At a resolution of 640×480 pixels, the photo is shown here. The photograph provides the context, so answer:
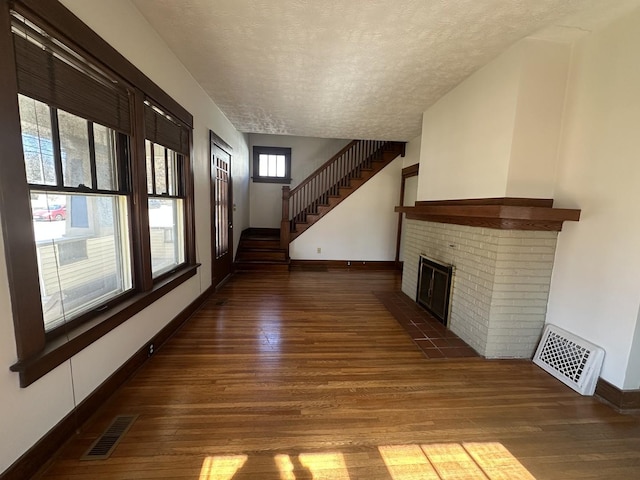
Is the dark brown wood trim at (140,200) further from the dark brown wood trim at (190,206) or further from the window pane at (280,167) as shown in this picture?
the window pane at (280,167)

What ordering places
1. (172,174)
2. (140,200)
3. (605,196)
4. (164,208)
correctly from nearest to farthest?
(605,196)
(140,200)
(164,208)
(172,174)

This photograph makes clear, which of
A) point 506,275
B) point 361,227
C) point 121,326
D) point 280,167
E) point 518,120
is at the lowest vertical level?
point 121,326

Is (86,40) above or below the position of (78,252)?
above

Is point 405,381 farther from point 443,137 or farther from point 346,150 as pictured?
point 346,150

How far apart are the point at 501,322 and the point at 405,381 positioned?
3.79 ft

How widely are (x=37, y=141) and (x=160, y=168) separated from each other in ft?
4.16

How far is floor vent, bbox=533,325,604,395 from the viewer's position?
2.07 m

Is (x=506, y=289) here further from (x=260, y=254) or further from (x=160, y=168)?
(x=260, y=254)

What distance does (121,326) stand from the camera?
78.1 inches

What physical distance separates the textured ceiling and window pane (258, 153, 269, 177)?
→ 332 centimetres

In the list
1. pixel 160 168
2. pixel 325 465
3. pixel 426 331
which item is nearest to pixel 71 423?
pixel 325 465

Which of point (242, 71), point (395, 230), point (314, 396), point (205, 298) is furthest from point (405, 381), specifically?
point (395, 230)

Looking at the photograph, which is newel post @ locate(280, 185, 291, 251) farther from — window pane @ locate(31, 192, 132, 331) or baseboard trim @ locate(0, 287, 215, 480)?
window pane @ locate(31, 192, 132, 331)

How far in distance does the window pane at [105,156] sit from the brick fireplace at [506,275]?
3104mm
